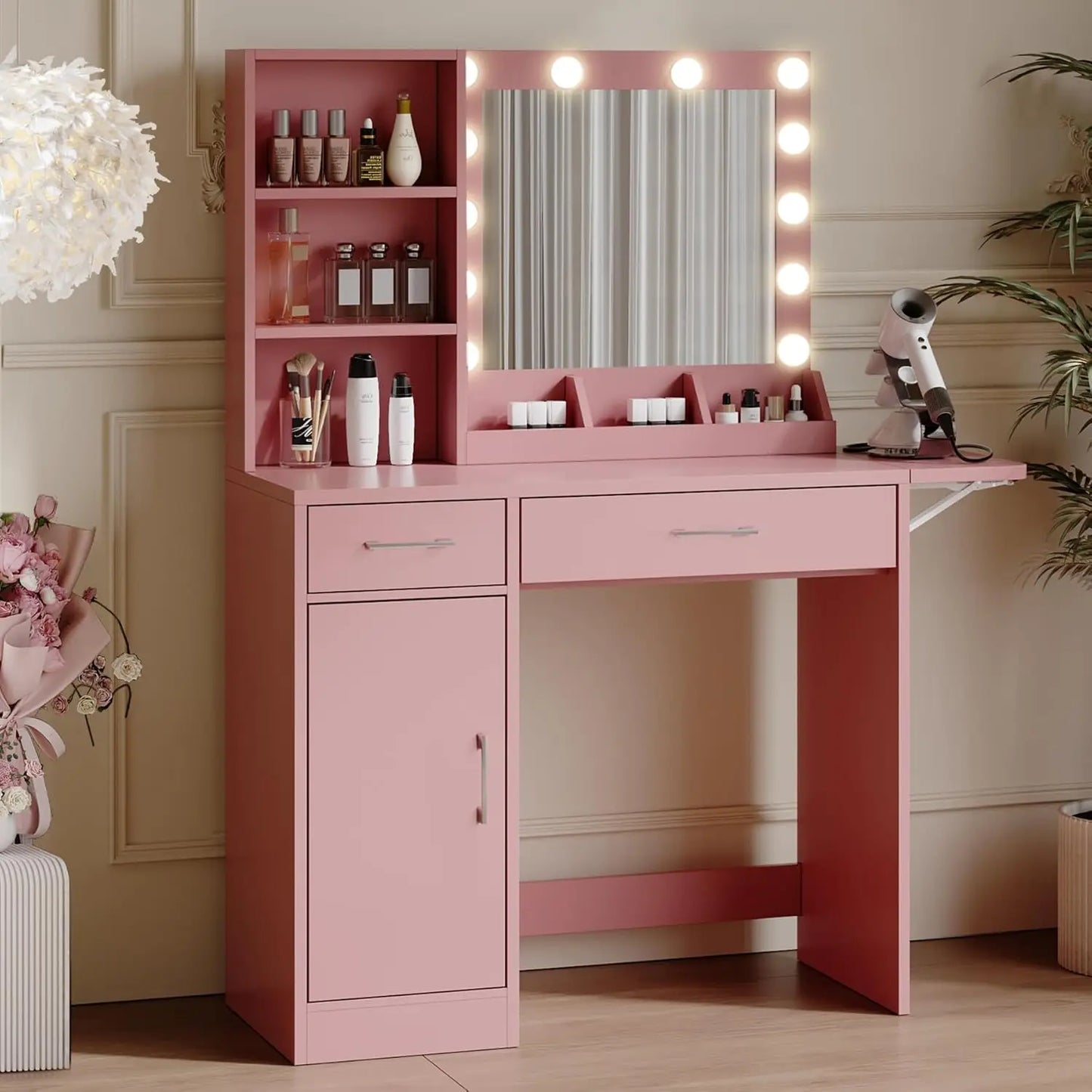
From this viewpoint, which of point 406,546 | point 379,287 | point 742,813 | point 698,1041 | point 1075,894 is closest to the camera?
point 406,546

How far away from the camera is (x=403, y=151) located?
10.5 ft

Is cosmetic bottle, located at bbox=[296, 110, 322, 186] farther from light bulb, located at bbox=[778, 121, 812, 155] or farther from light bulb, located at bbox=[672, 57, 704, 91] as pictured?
light bulb, located at bbox=[778, 121, 812, 155]

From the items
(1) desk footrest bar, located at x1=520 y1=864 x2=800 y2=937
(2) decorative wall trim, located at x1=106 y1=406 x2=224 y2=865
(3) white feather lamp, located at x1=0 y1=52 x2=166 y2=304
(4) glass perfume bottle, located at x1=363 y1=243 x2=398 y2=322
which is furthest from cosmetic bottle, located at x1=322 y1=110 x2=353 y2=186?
(1) desk footrest bar, located at x1=520 y1=864 x2=800 y2=937

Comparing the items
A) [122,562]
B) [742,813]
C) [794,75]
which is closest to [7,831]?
[122,562]

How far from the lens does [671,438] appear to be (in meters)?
3.41

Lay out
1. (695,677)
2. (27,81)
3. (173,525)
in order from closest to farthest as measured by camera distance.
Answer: (27,81), (173,525), (695,677)

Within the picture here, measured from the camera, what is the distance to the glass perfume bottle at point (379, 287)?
3.26 meters

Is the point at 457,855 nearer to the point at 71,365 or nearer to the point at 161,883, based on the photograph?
the point at 161,883

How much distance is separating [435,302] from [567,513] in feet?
1.91

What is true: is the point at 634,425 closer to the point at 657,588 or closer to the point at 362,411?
the point at 657,588

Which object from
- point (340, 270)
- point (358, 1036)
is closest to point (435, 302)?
point (340, 270)

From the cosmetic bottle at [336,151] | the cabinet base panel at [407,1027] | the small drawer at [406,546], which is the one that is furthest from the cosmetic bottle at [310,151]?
the cabinet base panel at [407,1027]

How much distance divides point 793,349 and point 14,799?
166cm

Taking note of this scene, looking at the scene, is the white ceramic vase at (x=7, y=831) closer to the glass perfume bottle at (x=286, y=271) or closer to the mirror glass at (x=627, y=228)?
the glass perfume bottle at (x=286, y=271)
